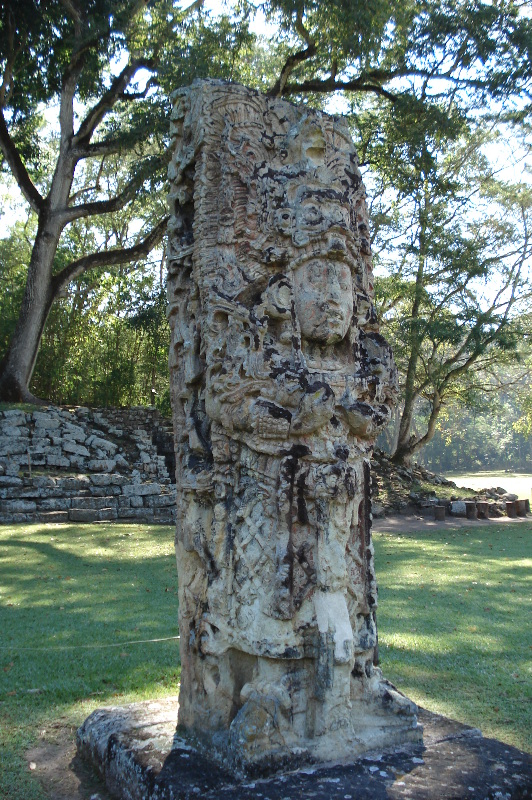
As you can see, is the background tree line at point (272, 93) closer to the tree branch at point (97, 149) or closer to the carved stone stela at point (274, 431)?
the tree branch at point (97, 149)

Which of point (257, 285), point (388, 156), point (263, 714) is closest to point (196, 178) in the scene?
point (257, 285)

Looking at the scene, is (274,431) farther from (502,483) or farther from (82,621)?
(502,483)

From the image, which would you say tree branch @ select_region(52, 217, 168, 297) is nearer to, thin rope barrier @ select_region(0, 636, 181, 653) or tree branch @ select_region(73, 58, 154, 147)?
tree branch @ select_region(73, 58, 154, 147)

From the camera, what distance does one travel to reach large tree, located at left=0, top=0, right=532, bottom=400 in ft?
38.7

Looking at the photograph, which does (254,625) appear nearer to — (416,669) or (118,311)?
(416,669)

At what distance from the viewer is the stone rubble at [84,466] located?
1141 cm

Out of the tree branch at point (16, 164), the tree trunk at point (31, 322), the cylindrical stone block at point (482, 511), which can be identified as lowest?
the cylindrical stone block at point (482, 511)

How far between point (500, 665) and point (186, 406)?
2.74m

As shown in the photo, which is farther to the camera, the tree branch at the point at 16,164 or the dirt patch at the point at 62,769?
the tree branch at the point at 16,164

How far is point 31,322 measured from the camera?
15.9 metres

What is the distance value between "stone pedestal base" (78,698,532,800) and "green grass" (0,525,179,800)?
42 cm

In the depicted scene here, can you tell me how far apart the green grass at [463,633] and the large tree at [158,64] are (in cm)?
827

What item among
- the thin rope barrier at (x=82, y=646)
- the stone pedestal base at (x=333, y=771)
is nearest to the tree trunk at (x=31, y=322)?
the thin rope barrier at (x=82, y=646)

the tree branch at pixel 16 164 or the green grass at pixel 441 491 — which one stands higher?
the tree branch at pixel 16 164
